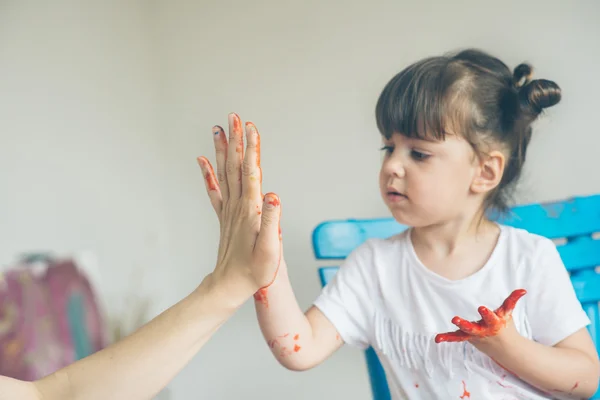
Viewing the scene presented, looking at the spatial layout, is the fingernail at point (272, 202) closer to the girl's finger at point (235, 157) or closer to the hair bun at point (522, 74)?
the girl's finger at point (235, 157)

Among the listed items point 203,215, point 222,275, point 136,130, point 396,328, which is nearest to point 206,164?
point 222,275

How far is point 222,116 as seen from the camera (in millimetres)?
1342

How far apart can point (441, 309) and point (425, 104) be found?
1.02 ft

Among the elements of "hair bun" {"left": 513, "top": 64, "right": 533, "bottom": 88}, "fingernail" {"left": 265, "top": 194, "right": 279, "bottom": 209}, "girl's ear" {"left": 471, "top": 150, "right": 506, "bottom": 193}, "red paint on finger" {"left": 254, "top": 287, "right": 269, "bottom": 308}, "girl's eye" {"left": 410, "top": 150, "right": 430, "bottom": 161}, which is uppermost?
"hair bun" {"left": 513, "top": 64, "right": 533, "bottom": 88}

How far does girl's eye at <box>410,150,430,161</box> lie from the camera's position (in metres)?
0.80

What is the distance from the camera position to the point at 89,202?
1033 millimetres

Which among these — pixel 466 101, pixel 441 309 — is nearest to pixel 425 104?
pixel 466 101

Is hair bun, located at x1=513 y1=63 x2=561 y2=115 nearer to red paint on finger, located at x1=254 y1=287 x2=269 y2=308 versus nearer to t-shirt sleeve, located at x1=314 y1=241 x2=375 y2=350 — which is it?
t-shirt sleeve, located at x1=314 y1=241 x2=375 y2=350

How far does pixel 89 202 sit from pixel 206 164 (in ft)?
1.55

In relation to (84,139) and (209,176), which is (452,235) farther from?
(84,139)

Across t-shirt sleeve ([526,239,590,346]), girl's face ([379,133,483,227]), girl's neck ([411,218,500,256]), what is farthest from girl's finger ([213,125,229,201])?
t-shirt sleeve ([526,239,590,346])

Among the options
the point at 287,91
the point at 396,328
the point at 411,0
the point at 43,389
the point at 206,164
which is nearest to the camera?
the point at 43,389

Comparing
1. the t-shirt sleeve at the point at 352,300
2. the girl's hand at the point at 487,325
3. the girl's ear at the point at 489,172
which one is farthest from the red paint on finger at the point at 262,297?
the girl's ear at the point at 489,172

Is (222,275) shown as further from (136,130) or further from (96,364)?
(136,130)
